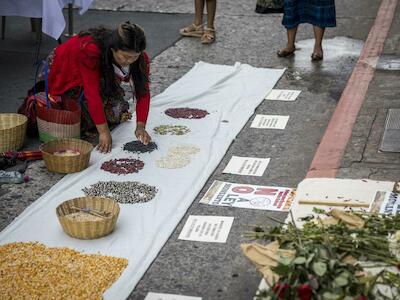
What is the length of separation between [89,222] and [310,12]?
3865mm

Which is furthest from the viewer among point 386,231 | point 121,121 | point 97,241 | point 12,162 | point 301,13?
point 301,13

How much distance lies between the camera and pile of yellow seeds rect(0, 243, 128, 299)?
134 inches

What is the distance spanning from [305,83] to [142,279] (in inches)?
131

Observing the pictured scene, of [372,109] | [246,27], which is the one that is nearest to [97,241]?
[372,109]

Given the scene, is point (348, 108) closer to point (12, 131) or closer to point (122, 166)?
point (122, 166)

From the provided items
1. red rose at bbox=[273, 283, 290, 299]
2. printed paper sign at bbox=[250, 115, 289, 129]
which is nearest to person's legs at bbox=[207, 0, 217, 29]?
printed paper sign at bbox=[250, 115, 289, 129]

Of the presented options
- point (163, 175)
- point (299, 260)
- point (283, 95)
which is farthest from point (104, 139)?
point (299, 260)

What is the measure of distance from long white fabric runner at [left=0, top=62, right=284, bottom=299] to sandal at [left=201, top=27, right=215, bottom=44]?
0.77 metres

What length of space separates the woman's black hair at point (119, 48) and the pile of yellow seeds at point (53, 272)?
1.41m

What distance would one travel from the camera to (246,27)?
8227mm

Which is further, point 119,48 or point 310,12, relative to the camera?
point 310,12

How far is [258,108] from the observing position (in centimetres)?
593

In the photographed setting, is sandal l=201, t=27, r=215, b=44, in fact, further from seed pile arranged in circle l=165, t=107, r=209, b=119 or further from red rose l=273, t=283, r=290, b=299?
red rose l=273, t=283, r=290, b=299

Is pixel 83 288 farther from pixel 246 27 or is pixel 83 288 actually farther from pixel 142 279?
pixel 246 27
